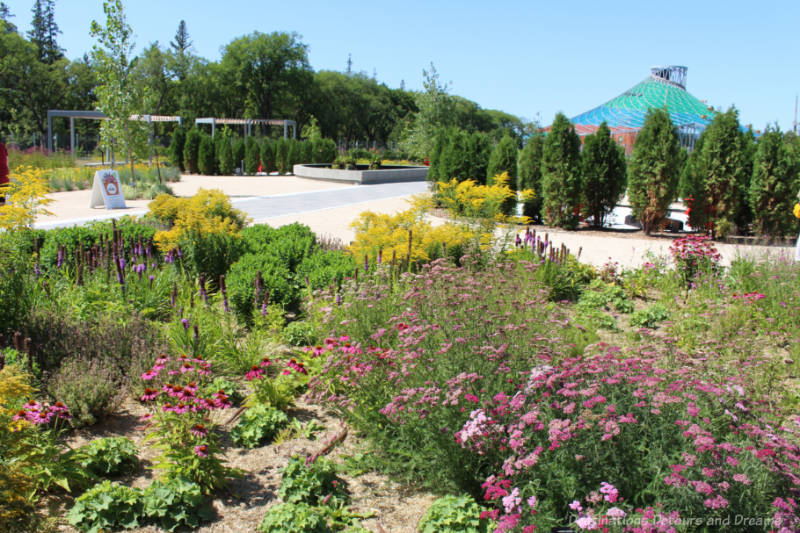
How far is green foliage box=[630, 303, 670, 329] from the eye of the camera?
19.3ft

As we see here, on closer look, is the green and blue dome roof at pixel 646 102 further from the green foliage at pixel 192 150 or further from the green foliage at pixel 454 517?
the green foliage at pixel 454 517

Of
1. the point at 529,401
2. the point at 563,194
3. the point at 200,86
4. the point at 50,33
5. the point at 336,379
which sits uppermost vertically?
the point at 50,33

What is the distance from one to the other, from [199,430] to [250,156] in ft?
87.5

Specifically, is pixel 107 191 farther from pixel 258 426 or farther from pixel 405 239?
pixel 258 426

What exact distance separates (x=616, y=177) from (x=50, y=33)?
66913mm

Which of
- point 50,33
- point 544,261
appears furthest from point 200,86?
point 544,261

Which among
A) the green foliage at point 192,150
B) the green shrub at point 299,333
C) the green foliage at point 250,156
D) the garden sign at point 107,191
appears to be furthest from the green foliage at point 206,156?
the green shrub at point 299,333

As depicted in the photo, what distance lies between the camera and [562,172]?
42.3 ft

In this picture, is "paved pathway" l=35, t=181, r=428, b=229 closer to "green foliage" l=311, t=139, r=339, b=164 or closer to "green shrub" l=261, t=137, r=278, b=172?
"green shrub" l=261, t=137, r=278, b=172

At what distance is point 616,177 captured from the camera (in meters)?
12.9

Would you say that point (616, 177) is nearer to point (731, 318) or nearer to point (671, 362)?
point (731, 318)

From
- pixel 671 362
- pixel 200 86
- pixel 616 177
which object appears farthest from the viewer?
pixel 200 86

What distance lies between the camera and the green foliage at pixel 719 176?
38.4ft

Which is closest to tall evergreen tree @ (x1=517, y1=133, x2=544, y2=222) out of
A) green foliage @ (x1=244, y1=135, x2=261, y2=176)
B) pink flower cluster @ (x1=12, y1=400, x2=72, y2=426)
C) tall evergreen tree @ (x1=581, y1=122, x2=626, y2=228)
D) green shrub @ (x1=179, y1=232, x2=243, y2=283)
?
tall evergreen tree @ (x1=581, y1=122, x2=626, y2=228)
